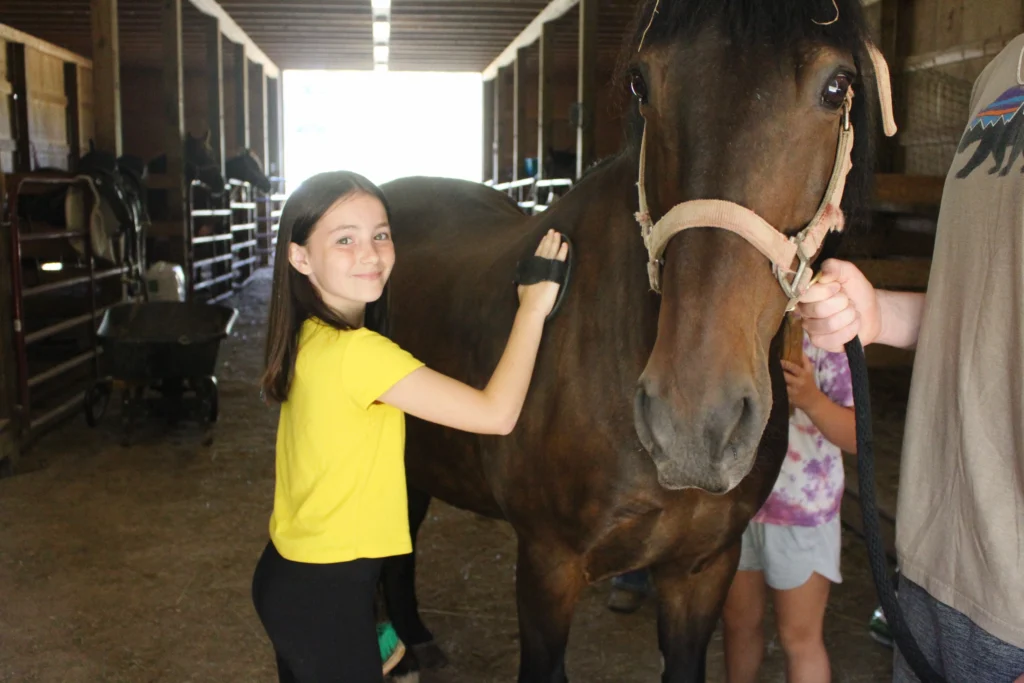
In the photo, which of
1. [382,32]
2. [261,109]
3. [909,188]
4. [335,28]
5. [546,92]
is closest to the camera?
[909,188]

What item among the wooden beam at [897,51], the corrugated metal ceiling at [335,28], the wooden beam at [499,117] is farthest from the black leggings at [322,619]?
the wooden beam at [499,117]

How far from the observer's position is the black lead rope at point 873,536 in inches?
48.1

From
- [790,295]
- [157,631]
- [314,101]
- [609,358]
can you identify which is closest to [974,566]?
[790,295]

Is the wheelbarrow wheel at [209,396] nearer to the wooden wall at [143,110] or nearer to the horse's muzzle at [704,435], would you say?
the horse's muzzle at [704,435]

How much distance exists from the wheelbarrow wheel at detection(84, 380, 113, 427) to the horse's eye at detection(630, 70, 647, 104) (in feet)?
14.9

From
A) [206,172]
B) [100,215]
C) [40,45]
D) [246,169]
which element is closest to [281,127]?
[246,169]

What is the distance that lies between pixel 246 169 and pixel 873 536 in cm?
1209

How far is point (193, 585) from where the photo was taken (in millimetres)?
3121

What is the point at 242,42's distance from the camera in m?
12.3

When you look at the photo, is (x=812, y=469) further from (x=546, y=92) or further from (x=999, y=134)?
(x=546, y=92)

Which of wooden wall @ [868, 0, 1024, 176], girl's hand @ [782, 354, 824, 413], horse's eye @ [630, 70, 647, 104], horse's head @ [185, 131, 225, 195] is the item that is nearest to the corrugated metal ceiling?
horse's head @ [185, 131, 225, 195]

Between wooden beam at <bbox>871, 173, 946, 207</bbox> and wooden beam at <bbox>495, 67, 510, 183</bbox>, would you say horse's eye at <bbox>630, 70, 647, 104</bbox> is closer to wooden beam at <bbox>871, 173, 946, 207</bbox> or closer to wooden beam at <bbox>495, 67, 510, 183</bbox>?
wooden beam at <bbox>871, 173, 946, 207</bbox>

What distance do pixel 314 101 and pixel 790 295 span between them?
2469 centimetres

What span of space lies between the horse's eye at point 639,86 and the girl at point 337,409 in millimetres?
431
